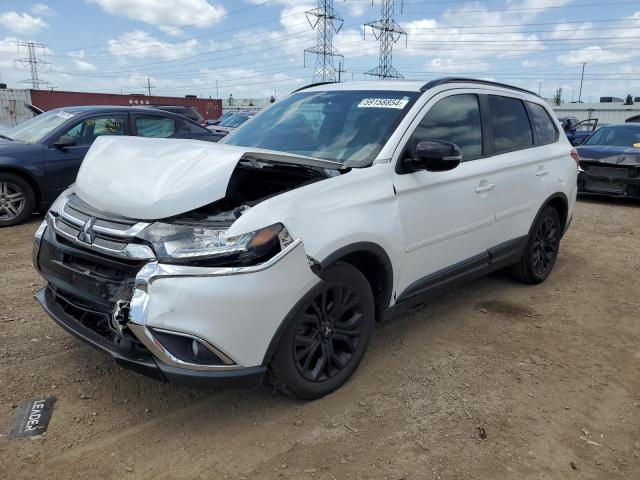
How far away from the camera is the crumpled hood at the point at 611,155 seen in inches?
372

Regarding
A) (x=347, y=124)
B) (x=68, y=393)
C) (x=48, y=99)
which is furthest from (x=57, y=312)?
(x=48, y=99)

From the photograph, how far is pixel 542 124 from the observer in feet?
16.9

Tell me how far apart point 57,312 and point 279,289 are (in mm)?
1373

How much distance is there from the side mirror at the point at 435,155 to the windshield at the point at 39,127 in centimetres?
603

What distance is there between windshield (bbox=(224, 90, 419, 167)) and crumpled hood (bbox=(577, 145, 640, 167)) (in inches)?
296

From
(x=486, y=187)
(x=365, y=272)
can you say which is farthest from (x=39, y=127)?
(x=486, y=187)

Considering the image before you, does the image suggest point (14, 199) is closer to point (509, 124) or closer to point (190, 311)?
point (190, 311)

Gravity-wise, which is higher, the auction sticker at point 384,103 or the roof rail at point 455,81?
the roof rail at point 455,81

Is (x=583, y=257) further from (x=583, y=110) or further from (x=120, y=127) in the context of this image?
(x=583, y=110)

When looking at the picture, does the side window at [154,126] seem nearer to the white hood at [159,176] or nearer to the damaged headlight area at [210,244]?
the white hood at [159,176]

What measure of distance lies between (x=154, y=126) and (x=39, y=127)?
162 centimetres

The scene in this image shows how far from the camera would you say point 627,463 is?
264 cm

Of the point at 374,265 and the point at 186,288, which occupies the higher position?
the point at 186,288

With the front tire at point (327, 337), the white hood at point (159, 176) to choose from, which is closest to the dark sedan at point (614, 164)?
the front tire at point (327, 337)
